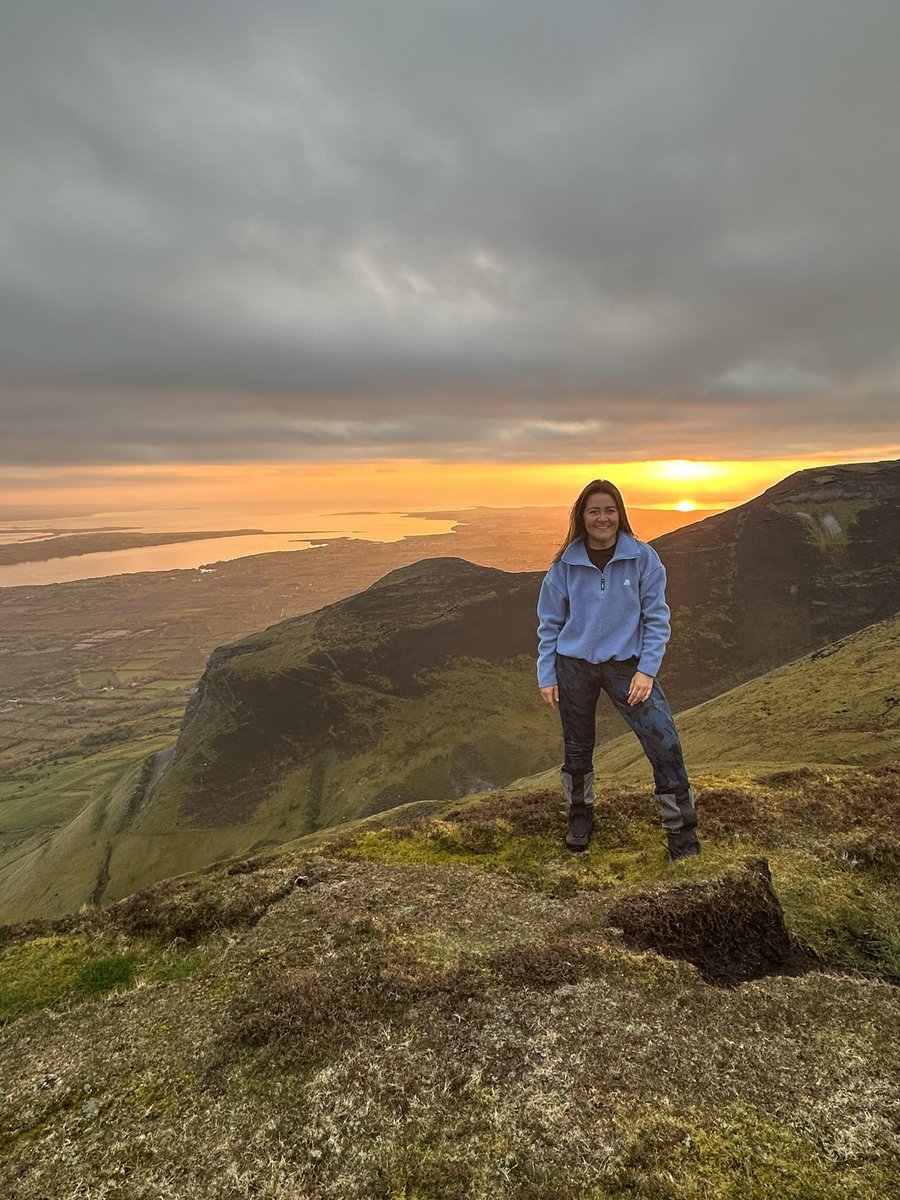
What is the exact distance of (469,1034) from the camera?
697 cm

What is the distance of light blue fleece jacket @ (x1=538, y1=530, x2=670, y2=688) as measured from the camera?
1146 centimetres

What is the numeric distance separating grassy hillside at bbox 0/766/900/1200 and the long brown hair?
Result: 21.3ft

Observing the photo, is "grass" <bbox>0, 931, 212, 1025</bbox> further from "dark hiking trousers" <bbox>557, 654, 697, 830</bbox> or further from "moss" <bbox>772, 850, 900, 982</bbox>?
"moss" <bbox>772, 850, 900, 982</bbox>

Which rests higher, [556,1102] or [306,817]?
[556,1102]

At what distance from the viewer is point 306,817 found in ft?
472

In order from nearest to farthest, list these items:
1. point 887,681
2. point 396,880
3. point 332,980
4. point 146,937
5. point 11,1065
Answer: point 11,1065, point 332,980, point 146,937, point 396,880, point 887,681

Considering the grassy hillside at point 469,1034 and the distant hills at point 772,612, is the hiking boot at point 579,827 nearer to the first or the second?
the grassy hillside at point 469,1034

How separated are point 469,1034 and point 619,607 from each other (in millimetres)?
7440

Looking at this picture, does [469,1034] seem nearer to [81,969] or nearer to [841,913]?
[81,969]

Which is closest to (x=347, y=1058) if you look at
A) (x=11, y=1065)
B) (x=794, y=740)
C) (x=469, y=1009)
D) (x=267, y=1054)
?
(x=267, y=1054)

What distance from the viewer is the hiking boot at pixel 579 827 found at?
42.2 ft

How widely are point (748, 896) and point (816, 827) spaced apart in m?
5.31

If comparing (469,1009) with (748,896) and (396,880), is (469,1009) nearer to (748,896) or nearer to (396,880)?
(396,880)

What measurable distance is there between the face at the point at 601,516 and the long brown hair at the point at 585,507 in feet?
0.25
